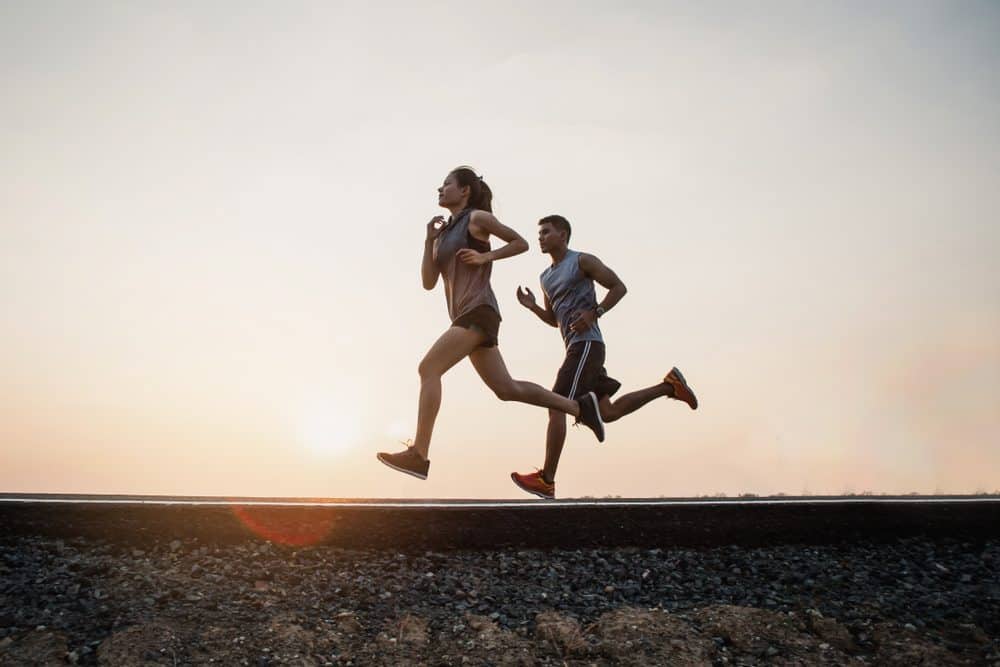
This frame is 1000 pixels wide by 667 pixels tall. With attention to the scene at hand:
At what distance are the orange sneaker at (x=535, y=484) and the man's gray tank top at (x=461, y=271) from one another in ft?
4.96

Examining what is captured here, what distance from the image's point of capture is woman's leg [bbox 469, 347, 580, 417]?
6094 mm

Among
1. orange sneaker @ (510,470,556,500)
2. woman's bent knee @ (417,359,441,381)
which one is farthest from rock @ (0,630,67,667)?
orange sneaker @ (510,470,556,500)

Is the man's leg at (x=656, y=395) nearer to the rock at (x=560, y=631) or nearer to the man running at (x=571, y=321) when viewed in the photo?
the man running at (x=571, y=321)

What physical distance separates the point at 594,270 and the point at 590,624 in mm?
3542

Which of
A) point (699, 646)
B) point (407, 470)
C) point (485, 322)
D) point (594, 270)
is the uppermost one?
A: point (594, 270)

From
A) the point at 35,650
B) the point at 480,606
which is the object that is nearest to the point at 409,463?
the point at 480,606

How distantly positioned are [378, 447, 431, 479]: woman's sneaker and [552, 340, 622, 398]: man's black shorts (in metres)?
1.48

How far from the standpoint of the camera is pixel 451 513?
4793 mm

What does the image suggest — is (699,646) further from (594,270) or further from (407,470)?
(594,270)

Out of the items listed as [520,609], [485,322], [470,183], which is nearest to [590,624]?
[520,609]

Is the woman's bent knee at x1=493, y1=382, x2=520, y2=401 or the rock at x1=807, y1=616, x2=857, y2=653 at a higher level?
the woman's bent knee at x1=493, y1=382, x2=520, y2=401

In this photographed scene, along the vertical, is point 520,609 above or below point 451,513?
below

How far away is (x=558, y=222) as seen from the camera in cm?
707

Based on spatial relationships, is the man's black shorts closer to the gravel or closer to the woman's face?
the woman's face
